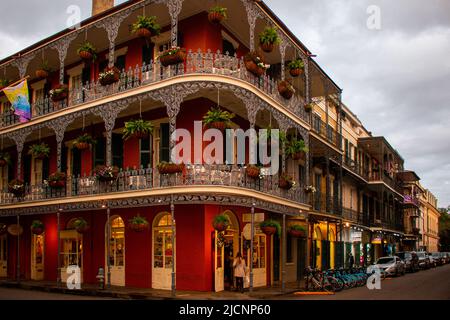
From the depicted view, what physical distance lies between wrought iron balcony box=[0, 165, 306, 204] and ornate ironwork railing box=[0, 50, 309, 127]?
10.4 ft

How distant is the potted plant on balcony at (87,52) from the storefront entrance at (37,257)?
30.2 feet

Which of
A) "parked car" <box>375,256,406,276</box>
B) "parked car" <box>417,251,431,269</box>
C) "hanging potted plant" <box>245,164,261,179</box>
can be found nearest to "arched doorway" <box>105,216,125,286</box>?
"hanging potted plant" <box>245,164,261,179</box>

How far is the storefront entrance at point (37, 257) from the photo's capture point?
2552 centimetres

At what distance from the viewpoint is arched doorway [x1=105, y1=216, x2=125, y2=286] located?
841 inches

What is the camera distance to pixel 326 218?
2772 centimetres

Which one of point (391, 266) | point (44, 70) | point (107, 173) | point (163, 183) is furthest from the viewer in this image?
point (391, 266)

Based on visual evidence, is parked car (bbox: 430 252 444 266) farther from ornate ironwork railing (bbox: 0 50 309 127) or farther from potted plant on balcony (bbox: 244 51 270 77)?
potted plant on balcony (bbox: 244 51 270 77)

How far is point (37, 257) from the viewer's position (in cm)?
2589

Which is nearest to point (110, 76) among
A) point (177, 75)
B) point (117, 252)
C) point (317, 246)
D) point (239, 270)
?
point (177, 75)

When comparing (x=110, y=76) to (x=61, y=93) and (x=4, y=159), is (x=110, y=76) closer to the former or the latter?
(x=61, y=93)

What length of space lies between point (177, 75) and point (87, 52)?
18.2 ft

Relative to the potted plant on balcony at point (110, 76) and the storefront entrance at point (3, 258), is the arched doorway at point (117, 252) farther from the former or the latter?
the storefront entrance at point (3, 258)

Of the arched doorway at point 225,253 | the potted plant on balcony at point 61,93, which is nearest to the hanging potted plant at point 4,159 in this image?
the potted plant on balcony at point 61,93
